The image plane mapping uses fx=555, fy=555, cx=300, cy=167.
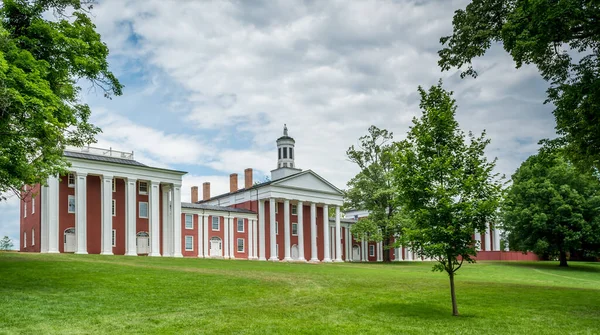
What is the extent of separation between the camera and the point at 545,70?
22.9m

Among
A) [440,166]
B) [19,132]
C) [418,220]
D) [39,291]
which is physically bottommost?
[39,291]

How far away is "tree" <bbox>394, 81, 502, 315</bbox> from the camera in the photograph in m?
18.4

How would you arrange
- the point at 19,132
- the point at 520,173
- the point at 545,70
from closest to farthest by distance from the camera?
the point at 19,132 → the point at 545,70 → the point at 520,173

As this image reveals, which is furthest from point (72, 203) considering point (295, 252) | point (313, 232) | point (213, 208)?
→ point (313, 232)

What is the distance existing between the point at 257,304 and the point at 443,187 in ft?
26.2

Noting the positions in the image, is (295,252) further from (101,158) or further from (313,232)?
(101,158)

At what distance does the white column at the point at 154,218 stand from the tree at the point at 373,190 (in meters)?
23.5

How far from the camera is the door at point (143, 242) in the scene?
51594 mm

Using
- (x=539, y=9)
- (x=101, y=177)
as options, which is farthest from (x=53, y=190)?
(x=539, y=9)

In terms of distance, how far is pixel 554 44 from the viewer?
21.2m

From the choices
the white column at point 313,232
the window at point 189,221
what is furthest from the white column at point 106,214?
the white column at point 313,232

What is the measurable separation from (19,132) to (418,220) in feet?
48.8

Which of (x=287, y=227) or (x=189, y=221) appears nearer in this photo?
(x=189, y=221)

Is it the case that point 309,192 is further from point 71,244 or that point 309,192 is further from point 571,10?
point 571,10
